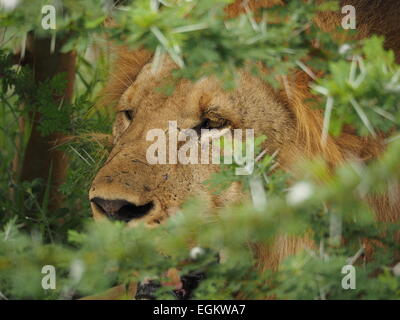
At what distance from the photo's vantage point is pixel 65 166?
3447mm

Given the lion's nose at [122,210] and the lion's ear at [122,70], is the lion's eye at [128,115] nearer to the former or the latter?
the lion's ear at [122,70]

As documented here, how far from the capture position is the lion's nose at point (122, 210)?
2.16 metres

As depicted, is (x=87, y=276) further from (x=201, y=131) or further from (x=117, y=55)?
(x=117, y=55)

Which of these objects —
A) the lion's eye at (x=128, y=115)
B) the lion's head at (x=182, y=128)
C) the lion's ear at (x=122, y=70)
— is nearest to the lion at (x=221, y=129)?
the lion's head at (x=182, y=128)

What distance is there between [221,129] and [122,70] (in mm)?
745

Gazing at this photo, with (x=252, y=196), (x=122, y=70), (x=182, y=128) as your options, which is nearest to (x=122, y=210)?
(x=182, y=128)

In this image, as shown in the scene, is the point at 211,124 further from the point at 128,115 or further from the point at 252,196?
the point at 252,196

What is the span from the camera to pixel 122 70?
295 centimetres

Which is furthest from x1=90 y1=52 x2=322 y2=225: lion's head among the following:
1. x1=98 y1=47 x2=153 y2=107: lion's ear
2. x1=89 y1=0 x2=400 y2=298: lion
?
x1=98 y1=47 x2=153 y2=107: lion's ear

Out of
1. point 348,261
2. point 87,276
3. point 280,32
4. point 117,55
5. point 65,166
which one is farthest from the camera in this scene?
point 65,166

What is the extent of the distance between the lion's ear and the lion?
356mm

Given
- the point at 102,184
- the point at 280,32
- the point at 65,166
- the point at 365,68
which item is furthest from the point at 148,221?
the point at 65,166
